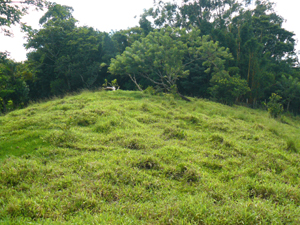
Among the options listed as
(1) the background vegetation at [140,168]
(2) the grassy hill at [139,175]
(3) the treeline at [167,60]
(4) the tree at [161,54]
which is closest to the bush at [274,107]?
(1) the background vegetation at [140,168]

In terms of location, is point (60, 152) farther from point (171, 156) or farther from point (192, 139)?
point (192, 139)

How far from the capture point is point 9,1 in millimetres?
8312

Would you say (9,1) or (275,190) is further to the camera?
(9,1)

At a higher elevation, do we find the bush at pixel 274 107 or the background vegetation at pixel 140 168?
the bush at pixel 274 107

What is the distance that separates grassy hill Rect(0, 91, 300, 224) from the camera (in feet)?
8.41

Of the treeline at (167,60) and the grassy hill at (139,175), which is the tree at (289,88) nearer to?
the treeline at (167,60)

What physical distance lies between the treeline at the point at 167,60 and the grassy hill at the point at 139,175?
336 inches

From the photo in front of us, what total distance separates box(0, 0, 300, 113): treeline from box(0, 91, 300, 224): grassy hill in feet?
28.0

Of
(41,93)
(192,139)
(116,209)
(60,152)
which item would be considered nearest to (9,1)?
(60,152)

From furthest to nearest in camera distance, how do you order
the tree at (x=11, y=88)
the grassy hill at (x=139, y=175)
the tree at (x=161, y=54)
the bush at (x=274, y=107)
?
the tree at (x=11, y=88) → the tree at (x=161, y=54) → the bush at (x=274, y=107) → the grassy hill at (x=139, y=175)

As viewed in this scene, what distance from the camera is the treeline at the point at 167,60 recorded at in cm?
1467

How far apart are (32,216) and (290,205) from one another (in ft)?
11.7

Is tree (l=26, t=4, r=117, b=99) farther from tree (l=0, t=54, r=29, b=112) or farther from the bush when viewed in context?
the bush

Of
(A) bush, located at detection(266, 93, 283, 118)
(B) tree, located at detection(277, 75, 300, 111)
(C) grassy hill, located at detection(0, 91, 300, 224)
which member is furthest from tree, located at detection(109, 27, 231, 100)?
(B) tree, located at detection(277, 75, 300, 111)
